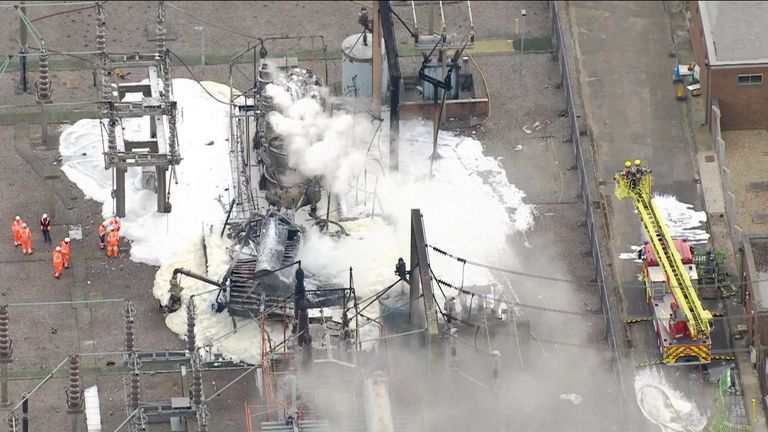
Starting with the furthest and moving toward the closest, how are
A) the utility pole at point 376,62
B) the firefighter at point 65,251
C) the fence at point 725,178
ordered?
the utility pole at point 376,62 < the fence at point 725,178 < the firefighter at point 65,251

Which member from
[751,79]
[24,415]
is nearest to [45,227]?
[24,415]

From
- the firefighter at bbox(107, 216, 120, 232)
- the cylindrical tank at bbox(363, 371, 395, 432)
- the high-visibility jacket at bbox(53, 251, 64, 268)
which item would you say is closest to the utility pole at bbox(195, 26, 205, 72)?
the firefighter at bbox(107, 216, 120, 232)

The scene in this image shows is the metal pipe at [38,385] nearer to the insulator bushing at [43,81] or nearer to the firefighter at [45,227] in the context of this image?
the firefighter at [45,227]

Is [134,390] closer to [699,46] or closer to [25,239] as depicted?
[25,239]

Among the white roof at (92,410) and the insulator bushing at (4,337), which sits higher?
the insulator bushing at (4,337)

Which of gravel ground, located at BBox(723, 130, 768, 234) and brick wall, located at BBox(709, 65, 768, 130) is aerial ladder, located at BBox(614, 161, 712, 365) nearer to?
gravel ground, located at BBox(723, 130, 768, 234)

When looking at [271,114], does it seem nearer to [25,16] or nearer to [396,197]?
[396,197]

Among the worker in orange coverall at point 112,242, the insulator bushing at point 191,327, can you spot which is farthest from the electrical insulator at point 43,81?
the insulator bushing at point 191,327
